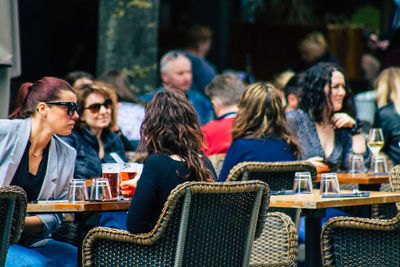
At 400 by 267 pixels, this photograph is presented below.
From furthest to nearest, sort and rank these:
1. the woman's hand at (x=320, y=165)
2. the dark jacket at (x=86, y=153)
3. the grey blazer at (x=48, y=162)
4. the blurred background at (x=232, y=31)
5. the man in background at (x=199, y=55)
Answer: the blurred background at (x=232, y=31) < the man in background at (x=199, y=55) < the woman's hand at (x=320, y=165) < the dark jacket at (x=86, y=153) < the grey blazer at (x=48, y=162)

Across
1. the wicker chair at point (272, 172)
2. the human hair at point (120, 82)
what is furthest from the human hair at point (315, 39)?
the wicker chair at point (272, 172)

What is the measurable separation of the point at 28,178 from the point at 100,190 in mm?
505

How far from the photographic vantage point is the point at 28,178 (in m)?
3.99

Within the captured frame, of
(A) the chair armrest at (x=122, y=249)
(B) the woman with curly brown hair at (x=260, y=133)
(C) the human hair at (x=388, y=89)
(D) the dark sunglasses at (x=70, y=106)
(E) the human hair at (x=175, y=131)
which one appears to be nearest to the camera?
(A) the chair armrest at (x=122, y=249)

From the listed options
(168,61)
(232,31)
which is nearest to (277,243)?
(168,61)

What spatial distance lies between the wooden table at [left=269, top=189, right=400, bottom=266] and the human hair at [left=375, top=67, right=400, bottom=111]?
2820mm

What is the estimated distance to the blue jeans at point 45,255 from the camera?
363cm

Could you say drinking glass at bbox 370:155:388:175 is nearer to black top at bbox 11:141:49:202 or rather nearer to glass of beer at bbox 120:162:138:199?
glass of beer at bbox 120:162:138:199

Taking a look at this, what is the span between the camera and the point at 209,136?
5805mm

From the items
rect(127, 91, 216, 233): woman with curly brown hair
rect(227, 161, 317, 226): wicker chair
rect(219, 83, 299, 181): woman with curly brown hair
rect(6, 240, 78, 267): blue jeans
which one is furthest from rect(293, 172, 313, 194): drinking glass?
rect(6, 240, 78, 267): blue jeans

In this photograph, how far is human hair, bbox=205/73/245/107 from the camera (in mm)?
6145

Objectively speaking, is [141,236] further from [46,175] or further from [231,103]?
[231,103]

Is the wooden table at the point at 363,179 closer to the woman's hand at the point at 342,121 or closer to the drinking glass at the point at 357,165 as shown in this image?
the drinking glass at the point at 357,165

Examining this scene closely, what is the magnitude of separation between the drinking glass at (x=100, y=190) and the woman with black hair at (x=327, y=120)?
81.8 inches
